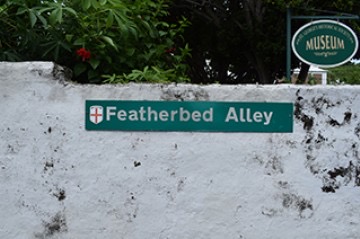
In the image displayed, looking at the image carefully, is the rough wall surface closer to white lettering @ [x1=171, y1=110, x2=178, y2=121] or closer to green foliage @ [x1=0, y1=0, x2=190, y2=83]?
white lettering @ [x1=171, y1=110, x2=178, y2=121]

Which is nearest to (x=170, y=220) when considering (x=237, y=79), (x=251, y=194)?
(x=251, y=194)

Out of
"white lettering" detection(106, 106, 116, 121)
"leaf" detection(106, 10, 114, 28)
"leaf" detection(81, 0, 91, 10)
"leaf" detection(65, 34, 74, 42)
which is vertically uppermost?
Result: "leaf" detection(81, 0, 91, 10)

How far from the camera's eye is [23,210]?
377cm

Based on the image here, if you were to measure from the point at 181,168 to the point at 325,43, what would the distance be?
2.45 m

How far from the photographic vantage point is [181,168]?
3686 mm

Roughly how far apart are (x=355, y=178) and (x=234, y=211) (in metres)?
0.84

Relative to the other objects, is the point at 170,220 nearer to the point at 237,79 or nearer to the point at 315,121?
the point at 315,121

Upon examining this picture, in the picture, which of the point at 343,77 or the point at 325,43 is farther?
the point at 343,77

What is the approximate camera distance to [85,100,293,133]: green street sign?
3627 millimetres

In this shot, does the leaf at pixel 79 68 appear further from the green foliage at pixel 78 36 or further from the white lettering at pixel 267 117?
the white lettering at pixel 267 117

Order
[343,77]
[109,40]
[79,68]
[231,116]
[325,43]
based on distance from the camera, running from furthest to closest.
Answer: [343,77], [325,43], [79,68], [109,40], [231,116]

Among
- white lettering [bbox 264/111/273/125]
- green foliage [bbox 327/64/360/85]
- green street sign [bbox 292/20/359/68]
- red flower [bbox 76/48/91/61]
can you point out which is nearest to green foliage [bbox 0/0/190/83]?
red flower [bbox 76/48/91/61]

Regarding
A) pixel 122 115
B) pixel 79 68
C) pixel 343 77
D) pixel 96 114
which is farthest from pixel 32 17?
pixel 343 77

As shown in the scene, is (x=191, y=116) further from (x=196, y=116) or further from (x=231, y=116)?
(x=231, y=116)
